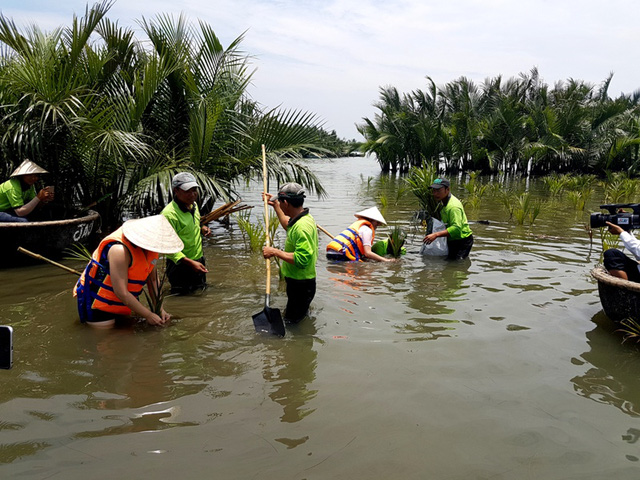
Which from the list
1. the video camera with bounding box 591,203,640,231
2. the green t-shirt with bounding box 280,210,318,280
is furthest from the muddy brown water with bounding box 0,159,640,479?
the video camera with bounding box 591,203,640,231

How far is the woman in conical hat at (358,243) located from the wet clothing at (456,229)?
101cm

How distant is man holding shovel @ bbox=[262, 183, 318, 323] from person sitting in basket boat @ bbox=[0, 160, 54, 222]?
13.9ft

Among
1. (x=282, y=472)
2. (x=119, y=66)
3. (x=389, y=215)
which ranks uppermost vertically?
(x=119, y=66)

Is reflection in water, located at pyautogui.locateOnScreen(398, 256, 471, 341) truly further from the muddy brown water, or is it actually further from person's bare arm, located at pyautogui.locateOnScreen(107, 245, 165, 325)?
person's bare arm, located at pyautogui.locateOnScreen(107, 245, 165, 325)

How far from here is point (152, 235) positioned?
3.98 m

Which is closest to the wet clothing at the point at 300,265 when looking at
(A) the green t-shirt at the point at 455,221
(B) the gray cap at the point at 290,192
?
(B) the gray cap at the point at 290,192

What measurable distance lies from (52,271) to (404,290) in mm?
4592

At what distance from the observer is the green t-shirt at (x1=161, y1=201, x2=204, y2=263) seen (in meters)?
5.24

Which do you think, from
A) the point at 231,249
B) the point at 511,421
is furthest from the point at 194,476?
the point at 231,249

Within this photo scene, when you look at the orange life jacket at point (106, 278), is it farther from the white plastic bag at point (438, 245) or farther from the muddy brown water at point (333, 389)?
the white plastic bag at point (438, 245)

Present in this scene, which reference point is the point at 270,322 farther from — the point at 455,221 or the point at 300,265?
the point at 455,221

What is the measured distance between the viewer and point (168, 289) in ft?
19.1

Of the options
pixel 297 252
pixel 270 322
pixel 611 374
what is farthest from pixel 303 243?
pixel 611 374

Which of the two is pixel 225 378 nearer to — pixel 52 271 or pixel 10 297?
pixel 10 297
